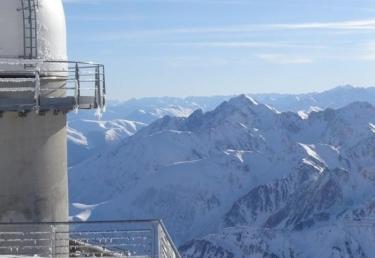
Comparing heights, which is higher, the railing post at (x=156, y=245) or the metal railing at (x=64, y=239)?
the railing post at (x=156, y=245)

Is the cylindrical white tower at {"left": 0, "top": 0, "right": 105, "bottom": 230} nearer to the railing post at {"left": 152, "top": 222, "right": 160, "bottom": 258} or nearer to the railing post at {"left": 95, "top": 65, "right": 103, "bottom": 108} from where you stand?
the railing post at {"left": 95, "top": 65, "right": 103, "bottom": 108}

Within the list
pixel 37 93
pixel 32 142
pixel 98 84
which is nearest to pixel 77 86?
pixel 98 84

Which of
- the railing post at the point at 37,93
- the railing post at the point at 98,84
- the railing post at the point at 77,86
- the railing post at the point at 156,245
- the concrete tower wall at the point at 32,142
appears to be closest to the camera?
the railing post at the point at 156,245

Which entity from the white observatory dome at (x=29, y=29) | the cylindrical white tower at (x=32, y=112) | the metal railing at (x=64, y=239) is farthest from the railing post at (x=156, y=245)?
the white observatory dome at (x=29, y=29)

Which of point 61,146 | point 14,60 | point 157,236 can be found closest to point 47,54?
point 14,60

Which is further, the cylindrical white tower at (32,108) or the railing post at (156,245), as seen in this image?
the cylindrical white tower at (32,108)

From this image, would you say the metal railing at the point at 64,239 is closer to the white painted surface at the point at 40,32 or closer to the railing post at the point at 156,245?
the railing post at the point at 156,245

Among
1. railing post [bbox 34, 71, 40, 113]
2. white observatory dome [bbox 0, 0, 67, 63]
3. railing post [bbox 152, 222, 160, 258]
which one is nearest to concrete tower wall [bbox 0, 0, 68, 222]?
white observatory dome [bbox 0, 0, 67, 63]

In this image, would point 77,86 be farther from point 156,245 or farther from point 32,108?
point 156,245
